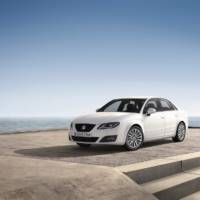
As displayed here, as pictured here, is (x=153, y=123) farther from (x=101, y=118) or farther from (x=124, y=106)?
(x=101, y=118)

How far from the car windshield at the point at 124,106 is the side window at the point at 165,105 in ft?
3.25

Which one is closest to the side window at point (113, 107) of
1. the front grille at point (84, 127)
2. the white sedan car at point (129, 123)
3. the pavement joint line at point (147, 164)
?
the white sedan car at point (129, 123)

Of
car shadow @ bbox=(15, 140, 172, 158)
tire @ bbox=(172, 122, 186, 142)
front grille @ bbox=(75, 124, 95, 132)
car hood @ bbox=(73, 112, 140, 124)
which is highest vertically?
car hood @ bbox=(73, 112, 140, 124)

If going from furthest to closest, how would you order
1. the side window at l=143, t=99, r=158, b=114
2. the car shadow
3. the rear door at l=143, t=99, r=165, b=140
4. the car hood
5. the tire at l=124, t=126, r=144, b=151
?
the side window at l=143, t=99, r=158, b=114
the rear door at l=143, t=99, r=165, b=140
the tire at l=124, t=126, r=144, b=151
the car hood
the car shadow

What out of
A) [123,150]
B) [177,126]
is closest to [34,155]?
[123,150]

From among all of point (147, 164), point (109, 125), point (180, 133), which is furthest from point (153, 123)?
point (147, 164)

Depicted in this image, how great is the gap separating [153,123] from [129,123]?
4.26 ft

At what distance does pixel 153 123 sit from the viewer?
12.5 m

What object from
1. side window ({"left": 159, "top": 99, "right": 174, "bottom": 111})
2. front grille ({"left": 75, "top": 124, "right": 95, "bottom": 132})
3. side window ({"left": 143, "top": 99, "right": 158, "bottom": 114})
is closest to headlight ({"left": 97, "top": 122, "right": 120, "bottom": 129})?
front grille ({"left": 75, "top": 124, "right": 95, "bottom": 132})

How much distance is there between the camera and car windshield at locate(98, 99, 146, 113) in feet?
40.7

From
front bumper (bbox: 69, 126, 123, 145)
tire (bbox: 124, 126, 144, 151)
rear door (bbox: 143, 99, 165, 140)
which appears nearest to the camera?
front bumper (bbox: 69, 126, 123, 145)

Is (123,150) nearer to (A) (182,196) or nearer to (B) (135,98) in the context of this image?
(B) (135,98)

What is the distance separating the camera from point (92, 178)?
7090 millimetres

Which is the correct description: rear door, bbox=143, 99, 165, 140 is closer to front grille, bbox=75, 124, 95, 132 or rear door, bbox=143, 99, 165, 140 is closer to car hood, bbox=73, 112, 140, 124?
car hood, bbox=73, 112, 140, 124
